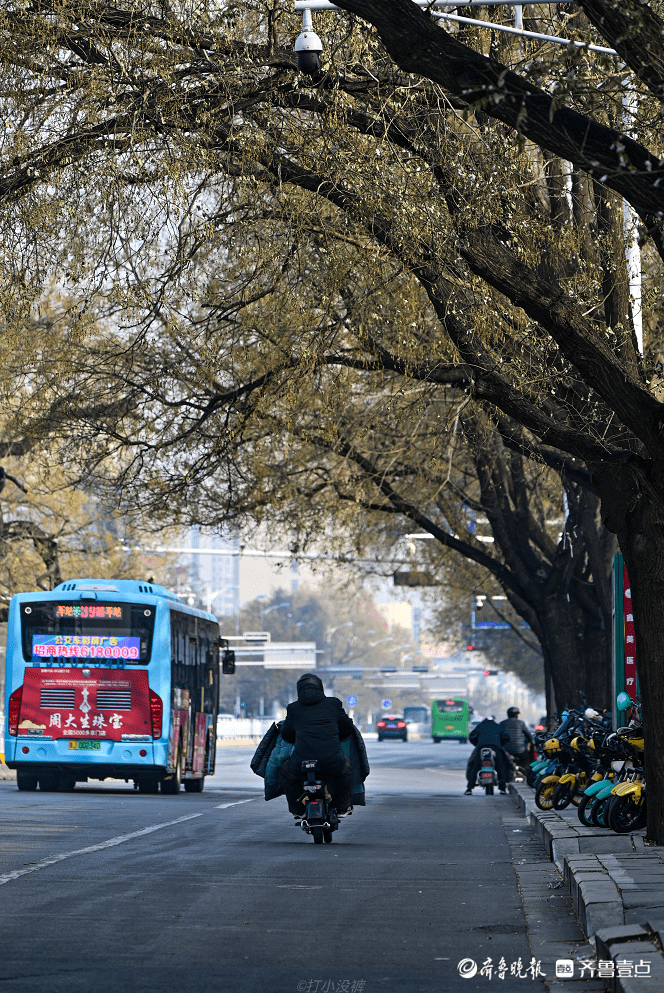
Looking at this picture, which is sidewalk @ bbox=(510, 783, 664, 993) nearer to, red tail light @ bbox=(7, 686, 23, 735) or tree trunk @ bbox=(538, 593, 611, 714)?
red tail light @ bbox=(7, 686, 23, 735)

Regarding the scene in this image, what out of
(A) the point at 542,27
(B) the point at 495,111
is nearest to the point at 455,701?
(A) the point at 542,27

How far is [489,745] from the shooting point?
30.0 meters

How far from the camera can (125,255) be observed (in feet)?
45.8

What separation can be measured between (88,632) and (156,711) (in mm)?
1746

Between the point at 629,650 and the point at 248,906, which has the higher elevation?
the point at 629,650

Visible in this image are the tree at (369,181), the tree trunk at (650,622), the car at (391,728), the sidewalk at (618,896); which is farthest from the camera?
the car at (391,728)

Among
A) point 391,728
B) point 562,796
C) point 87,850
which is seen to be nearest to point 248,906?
point 87,850

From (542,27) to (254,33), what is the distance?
138 inches

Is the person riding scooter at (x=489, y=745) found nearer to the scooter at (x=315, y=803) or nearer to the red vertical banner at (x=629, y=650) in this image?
the red vertical banner at (x=629, y=650)

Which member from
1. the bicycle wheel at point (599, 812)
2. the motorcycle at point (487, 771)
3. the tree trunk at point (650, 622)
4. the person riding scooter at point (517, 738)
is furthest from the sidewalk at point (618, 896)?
the person riding scooter at point (517, 738)

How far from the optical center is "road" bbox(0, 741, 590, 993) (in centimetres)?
706

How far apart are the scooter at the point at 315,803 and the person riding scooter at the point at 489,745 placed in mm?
14952

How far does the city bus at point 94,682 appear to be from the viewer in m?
23.7

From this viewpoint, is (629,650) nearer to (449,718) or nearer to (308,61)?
(308,61)
